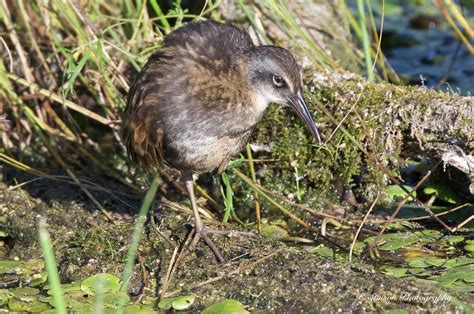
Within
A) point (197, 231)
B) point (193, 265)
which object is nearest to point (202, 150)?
point (197, 231)

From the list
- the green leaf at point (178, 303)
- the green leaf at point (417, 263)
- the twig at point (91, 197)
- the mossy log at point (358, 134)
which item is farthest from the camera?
the twig at point (91, 197)

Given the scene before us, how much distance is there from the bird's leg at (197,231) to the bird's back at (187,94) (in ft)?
0.98

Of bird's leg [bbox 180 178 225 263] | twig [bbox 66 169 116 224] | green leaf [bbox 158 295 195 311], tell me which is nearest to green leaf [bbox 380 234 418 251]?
bird's leg [bbox 180 178 225 263]

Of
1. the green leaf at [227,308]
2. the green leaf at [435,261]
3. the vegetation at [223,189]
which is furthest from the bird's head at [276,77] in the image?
the green leaf at [227,308]

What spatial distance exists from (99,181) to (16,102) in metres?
0.76

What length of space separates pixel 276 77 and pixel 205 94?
0.35 m

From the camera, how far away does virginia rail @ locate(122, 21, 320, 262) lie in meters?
4.27

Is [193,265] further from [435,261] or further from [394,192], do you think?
[394,192]

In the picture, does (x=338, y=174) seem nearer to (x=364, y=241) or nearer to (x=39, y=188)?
(x=364, y=241)

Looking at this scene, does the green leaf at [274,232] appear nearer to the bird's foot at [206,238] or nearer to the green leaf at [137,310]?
the bird's foot at [206,238]

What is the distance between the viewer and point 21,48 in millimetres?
5594

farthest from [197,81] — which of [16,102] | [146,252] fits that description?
[16,102]

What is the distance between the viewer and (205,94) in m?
4.26

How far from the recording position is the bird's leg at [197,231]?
429 cm
